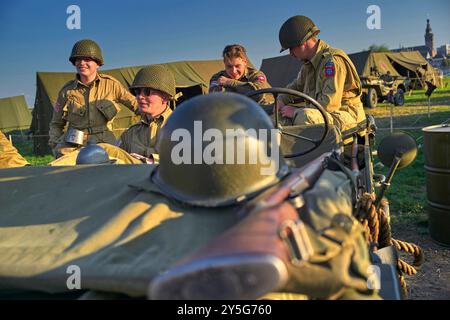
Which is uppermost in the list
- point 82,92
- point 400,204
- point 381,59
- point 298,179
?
point 381,59

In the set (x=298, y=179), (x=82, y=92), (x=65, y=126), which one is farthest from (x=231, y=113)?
(x=65, y=126)

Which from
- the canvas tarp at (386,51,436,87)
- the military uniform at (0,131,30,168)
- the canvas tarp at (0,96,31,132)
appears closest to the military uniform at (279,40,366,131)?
the military uniform at (0,131,30,168)

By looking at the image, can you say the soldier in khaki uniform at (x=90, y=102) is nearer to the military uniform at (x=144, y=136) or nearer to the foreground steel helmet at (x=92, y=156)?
the military uniform at (x=144, y=136)

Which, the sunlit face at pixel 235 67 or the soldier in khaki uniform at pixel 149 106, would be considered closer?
the soldier in khaki uniform at pixel 149 106

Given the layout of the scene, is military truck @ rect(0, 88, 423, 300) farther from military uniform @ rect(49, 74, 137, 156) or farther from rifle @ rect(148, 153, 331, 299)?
military uniform @ rect(49, 74, 137, 156)

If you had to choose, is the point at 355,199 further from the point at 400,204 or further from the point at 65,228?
the point at 400,204

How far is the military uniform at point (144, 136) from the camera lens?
4.05 meters

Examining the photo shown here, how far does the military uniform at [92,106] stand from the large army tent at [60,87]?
8.68m

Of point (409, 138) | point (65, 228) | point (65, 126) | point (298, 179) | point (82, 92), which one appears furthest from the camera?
point (65, 126)

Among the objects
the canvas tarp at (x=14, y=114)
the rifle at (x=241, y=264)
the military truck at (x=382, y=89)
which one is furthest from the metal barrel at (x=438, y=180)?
the canvas tarp at (x=14, y=114)

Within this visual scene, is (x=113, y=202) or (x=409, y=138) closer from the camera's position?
(x=113, y=202)

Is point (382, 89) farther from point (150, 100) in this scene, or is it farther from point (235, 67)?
point (150, 100)

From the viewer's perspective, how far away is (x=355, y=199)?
2156 mm
